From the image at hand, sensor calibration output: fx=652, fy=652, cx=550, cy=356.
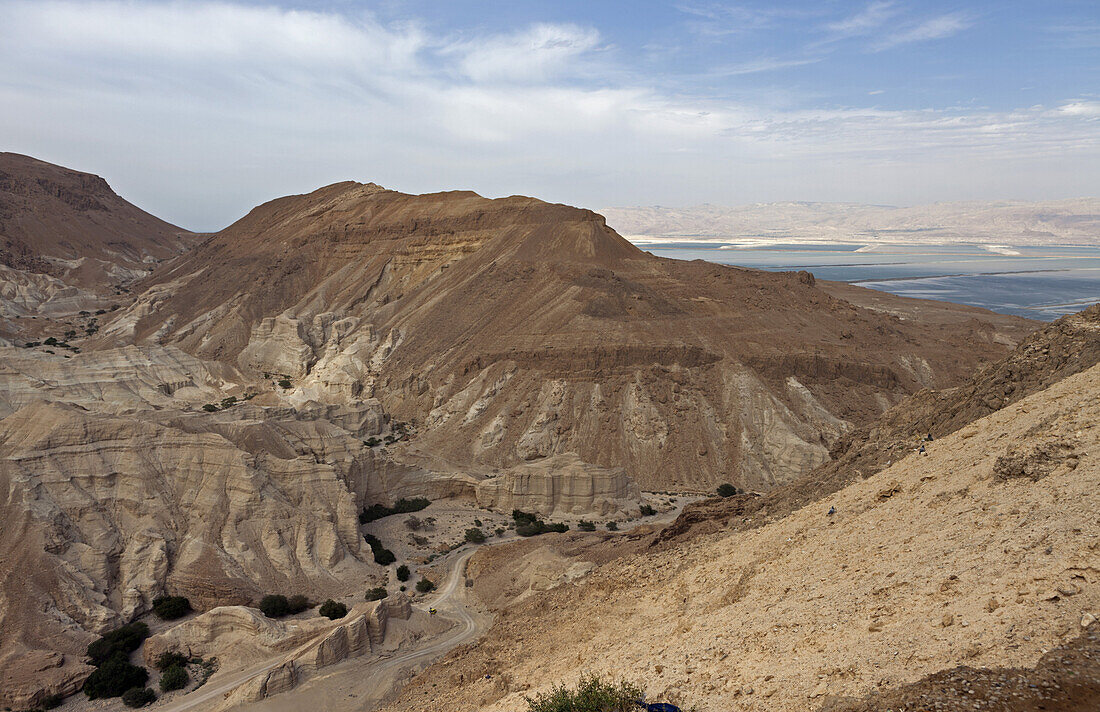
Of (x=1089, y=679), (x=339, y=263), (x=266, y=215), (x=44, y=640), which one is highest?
(x=266, y=215)

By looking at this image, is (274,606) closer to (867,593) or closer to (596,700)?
(596,700)

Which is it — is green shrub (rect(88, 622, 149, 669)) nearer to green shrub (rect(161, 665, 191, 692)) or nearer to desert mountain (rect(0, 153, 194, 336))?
green shrub (rect(161, 665, 191, 692))

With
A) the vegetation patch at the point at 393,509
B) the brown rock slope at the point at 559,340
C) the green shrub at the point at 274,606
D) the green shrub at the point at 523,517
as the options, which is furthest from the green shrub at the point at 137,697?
the brown rock slope at the point at 559,340

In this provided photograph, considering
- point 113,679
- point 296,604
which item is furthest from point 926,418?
point 113,679

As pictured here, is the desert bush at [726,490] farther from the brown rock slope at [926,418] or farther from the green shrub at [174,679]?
the green shrub at [174,679]

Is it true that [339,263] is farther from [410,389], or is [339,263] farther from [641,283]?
[641,283]

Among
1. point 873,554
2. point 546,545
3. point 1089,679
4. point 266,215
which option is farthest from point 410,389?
point 266,215
